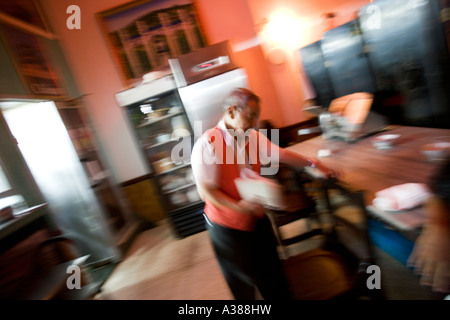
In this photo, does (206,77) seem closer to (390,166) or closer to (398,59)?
(398,59)

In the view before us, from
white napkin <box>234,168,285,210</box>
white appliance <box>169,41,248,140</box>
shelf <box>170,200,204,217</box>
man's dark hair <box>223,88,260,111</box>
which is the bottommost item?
shelf <box>170,200,204,217</box>

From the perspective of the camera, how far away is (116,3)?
3793mm

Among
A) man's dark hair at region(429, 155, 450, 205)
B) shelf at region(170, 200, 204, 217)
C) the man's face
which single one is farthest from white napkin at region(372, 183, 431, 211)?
shelf at region(170, 200, 204, 217)

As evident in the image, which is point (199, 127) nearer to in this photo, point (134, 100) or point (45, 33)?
point (134, 100)

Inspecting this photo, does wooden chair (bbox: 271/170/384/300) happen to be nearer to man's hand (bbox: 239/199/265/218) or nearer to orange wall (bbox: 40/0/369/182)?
man's hand (bbox: 239/199/265/218)

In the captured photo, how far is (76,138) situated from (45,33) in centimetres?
170

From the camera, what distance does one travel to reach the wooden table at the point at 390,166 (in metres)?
1.08

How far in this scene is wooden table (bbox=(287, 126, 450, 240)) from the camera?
42.6 inches

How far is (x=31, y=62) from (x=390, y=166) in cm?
421

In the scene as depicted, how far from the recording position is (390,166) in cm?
157

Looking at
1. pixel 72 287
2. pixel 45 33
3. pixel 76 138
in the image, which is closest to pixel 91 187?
pixel 76 138

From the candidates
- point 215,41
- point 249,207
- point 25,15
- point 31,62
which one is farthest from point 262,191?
point 25,15

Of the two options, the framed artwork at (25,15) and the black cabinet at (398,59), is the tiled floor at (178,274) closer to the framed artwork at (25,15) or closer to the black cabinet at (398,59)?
the black cabinet at (398,59)

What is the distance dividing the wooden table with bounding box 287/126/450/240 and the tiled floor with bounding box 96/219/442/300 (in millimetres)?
811
